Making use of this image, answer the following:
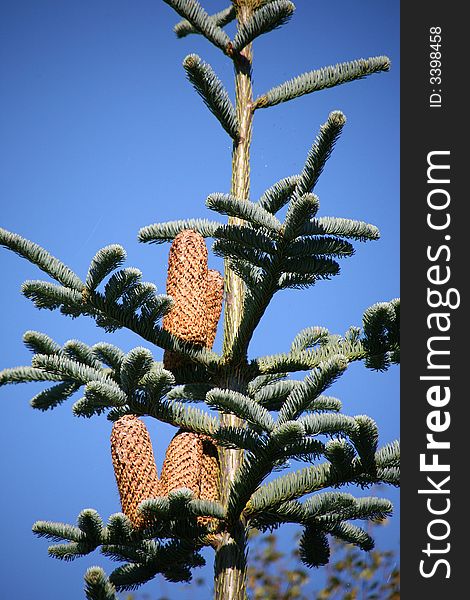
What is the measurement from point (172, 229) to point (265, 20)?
1100mm

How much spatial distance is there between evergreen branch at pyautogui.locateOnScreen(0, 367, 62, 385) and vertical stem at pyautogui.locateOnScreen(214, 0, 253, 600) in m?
0.87

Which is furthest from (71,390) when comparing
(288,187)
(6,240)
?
(288,187)

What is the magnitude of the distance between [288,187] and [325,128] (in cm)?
55

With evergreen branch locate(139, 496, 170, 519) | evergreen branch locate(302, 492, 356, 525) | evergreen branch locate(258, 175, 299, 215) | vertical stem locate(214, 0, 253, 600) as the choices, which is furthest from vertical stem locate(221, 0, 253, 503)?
evergreen branch locate(139, 496, 170, 519)

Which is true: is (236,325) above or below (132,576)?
above

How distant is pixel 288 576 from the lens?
762 centimetres

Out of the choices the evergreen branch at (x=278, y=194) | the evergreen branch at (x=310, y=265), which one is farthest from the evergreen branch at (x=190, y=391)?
the evergreen branch at (x=278, y=194)

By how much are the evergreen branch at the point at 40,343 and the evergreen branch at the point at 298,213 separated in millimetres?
1321

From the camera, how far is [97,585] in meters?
3.27

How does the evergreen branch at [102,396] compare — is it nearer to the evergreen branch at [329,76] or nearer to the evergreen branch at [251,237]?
the evergreen branch at [251,237]

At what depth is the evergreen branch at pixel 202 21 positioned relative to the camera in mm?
4207

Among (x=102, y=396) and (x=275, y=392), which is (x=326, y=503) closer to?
(x=275, y=392)

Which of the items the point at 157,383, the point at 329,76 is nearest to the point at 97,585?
the point at 157,383

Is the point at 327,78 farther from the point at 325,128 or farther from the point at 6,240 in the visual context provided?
the point at 6,240
